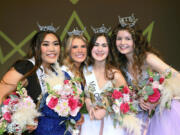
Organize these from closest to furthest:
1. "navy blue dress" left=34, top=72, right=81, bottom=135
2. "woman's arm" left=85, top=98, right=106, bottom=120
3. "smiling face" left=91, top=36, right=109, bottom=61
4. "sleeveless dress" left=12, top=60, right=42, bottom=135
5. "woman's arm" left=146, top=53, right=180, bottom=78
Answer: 1. "navy blue dress" left=34, top=72, right=81, bottom=135
2. "woman's arm" left=85, top=98, right=106, bottom=120
3. "sleeveless dress" left=12, top=60, right=42, bottom=135
4. "woman's arm" left=146, top=53, right=180, bottom=78
5. "smiling face" left=91, top=36, right=109, bottom=61

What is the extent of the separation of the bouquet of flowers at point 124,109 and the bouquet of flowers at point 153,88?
140mm

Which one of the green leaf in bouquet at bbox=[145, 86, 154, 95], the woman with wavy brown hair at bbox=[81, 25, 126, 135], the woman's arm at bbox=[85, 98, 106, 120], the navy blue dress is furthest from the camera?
the woman with wavy brown hair at bbox=[81, 25, 126, 135]

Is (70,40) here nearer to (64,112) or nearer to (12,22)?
(64,112)

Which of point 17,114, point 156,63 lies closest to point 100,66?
point 156,63

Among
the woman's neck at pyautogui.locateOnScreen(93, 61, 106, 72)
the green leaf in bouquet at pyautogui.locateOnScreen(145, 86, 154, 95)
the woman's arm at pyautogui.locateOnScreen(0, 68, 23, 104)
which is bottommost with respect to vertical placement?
the green leaf in bouquet at pyautogui.locateOnScreen(145, 86, 154, 95)

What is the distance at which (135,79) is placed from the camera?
2.69 m

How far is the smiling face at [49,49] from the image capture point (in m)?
2.33

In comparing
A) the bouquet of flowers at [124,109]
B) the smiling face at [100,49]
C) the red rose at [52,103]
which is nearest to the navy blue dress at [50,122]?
the red rose at [52,103]

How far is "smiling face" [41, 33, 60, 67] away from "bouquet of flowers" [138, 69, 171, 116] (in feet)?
3.35

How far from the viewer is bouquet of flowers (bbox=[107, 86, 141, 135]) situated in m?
1.91

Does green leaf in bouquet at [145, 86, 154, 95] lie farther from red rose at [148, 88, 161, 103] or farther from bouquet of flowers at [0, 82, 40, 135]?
bouquet of flowers at [0, 82, 40, 135]

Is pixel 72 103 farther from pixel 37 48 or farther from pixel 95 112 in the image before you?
pixel 37 48

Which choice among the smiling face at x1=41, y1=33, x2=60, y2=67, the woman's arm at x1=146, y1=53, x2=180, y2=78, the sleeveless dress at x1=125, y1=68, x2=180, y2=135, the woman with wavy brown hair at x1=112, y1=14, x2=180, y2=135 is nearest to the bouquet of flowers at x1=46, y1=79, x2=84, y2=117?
the smiling face at x1=41, y1=33, x2=60, y2=67

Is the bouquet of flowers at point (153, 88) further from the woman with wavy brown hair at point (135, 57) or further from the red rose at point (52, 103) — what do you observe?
the red rose at point (52, 103)
